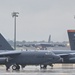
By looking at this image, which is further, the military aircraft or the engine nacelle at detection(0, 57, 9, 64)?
the engine nacelle at detection(0, 57, 9, 64)

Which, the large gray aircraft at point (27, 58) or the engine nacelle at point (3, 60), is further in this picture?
the engine nacelle at point (3, 60)

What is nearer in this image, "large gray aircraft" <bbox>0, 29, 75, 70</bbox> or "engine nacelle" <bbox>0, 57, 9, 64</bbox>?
"large gray aircraft" <bbox>0, 29, 75, 70</bbox>

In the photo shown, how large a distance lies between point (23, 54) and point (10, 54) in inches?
65.9

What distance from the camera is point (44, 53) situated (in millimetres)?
61594

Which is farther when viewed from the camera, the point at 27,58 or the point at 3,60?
the point at 3,60

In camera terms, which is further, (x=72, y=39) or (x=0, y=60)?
(x=72, y=39)

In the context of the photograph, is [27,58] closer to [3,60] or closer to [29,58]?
[29,58]

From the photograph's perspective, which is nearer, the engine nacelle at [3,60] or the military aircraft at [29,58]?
the military aircraft at [29,58]

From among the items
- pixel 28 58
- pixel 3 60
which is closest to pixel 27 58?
pixel 28 58

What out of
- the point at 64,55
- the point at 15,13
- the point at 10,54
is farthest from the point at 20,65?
the point at 15,13

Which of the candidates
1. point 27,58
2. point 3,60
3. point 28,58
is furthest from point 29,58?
point 3,60

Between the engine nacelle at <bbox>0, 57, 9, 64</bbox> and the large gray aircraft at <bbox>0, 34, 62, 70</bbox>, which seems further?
the engine nacelle at <bbox>0, 57, 9, 64</bbox>

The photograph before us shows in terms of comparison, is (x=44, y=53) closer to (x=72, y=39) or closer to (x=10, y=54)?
(x=10, y=54)

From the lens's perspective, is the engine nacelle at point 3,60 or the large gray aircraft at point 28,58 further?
the engine nacelle at point 3,60
